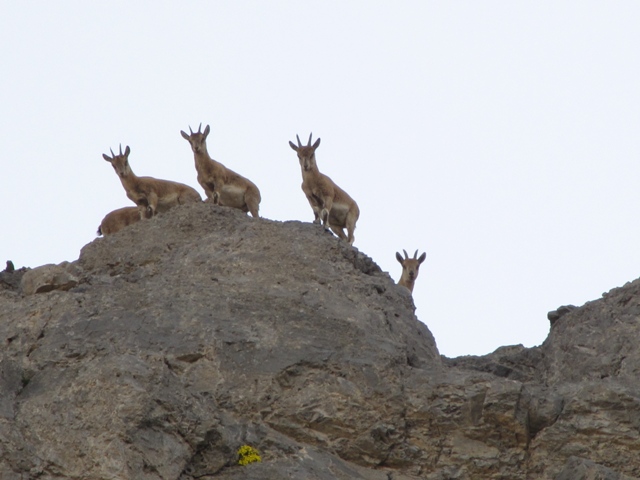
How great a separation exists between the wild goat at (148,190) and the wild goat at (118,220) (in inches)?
7.7

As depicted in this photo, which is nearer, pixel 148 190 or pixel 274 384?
pixel 274 384

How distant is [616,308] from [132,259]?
616 centimetres

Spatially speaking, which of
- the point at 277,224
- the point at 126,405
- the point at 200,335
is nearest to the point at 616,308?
the point at 277,224

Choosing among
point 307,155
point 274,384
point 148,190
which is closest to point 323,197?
point 307,155

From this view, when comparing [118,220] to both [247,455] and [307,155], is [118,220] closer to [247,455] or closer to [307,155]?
[307,155]

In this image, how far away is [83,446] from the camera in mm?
10945

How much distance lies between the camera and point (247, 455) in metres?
11.4

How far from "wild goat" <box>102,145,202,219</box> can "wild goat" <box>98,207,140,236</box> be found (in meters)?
0.20

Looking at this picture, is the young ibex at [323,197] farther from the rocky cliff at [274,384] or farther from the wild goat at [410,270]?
the rocky cliff at [274,384]

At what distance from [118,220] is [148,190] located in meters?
0.67

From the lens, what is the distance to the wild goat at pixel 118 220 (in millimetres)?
18531

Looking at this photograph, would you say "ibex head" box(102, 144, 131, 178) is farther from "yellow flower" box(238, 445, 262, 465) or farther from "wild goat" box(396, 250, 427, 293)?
"yellow flower" box(238, 445, 262, 465)

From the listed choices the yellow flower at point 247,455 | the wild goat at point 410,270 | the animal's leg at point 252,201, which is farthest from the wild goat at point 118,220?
the yellow flower at point 247,455

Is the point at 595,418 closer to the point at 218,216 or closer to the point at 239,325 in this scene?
the point at 239,325
